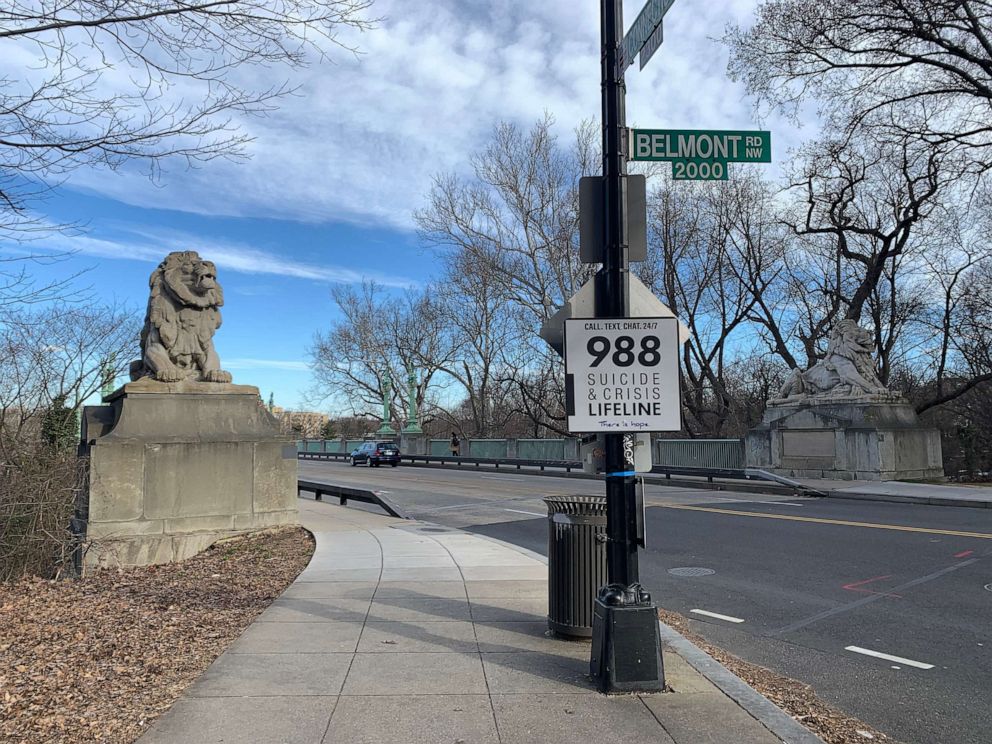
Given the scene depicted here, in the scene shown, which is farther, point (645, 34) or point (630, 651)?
point (645, 34)

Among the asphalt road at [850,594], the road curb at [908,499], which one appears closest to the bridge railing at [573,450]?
the road curb at [908,499]

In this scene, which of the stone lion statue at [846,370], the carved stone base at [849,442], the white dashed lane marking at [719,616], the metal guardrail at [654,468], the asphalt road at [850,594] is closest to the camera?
the asphalt road at [850,594]

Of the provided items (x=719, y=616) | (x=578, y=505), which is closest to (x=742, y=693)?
(x=578, y=505)

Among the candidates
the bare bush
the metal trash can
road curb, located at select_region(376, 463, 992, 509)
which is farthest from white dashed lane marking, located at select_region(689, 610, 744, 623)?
road curb, located at select_region(376, 463, 992, 509)

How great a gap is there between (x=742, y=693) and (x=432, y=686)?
1.86 m

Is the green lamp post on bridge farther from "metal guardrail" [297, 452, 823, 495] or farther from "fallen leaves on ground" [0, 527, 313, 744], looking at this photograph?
"fallen leaves on ground" [0, 527, 313, 744]

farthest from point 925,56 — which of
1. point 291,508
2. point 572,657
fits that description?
point 572,657

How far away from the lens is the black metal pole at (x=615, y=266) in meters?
4.53

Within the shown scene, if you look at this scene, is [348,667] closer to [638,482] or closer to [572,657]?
[572,657]

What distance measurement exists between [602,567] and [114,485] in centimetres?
738

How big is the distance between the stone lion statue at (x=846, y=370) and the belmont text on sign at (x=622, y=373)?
21776mm

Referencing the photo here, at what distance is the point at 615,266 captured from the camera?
189 inches

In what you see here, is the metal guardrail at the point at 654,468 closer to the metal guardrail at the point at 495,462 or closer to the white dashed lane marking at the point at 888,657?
the metal guardrail at the point at 495,462

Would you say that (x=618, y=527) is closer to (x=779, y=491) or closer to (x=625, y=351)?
(x=625, y=351)
